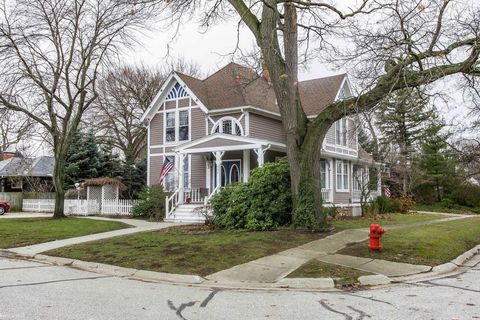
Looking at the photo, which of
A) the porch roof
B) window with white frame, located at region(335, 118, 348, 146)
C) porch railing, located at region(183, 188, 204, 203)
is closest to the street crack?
the porch roof

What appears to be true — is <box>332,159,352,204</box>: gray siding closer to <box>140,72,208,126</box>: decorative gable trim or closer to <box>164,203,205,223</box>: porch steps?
<box>164,203,205,223</box>: porch steps

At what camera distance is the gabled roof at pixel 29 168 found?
36.5 metres

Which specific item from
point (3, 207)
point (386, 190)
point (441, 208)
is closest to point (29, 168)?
point (3, 207)

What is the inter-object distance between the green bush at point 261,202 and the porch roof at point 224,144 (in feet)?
9.81

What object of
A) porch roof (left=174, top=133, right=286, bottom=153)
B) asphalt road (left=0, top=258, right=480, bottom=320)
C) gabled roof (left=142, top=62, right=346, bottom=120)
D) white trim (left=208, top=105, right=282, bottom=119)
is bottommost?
asphalt road (left=0, top=258, right=480, bottom=320)

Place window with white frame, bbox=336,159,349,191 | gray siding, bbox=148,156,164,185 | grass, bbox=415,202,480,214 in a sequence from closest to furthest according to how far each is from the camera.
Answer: gray siding, bbox=148,156,164,185 < window with white frame, bbox=336,159,349,191 < grass, bbox=415,202,480,214

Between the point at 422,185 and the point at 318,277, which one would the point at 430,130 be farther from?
the point at 318,277

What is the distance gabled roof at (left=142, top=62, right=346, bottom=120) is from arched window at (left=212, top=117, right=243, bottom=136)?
0.70 metres

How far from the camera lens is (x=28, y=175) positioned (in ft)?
119

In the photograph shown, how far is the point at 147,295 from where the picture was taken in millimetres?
7184

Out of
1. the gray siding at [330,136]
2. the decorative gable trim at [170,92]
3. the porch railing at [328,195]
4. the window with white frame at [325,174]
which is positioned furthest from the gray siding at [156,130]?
the porch railing at [328,195]

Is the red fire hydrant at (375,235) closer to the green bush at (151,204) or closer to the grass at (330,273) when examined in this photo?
the grass at (330,273)

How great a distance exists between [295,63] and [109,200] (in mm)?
15043

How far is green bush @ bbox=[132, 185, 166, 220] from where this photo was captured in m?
22.1
